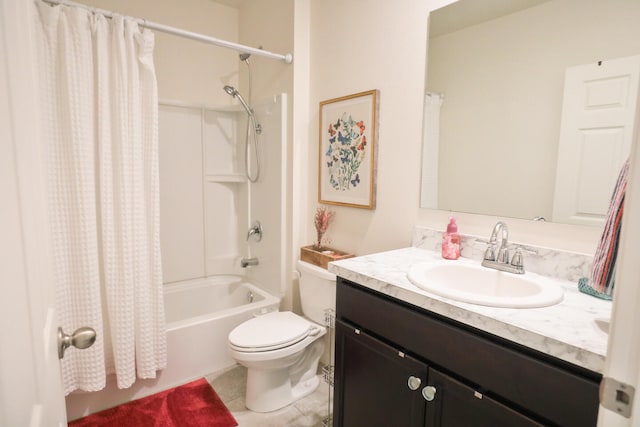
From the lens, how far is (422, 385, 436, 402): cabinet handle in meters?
1.03

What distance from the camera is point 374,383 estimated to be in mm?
1241

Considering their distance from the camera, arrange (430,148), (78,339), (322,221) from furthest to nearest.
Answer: (322,221), (430,148), (78,339)

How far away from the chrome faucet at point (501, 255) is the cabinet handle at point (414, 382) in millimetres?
502

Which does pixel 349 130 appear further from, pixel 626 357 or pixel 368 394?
pixel 626 357

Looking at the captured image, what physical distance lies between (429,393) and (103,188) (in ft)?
5.41

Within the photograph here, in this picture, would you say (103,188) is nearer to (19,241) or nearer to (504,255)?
(19,241)

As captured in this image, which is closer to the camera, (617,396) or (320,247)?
(617,396)

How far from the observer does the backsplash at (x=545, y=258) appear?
3.80 ft

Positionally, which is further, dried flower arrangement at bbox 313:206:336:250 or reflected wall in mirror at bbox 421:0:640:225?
dried flower arrangement at bbox 313:206:336:250

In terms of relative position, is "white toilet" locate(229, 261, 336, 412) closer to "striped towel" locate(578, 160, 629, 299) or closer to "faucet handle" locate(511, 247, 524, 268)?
"faucet handle" locate(511, 247, 524, 268)

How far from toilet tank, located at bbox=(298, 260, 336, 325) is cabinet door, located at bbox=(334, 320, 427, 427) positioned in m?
0.44

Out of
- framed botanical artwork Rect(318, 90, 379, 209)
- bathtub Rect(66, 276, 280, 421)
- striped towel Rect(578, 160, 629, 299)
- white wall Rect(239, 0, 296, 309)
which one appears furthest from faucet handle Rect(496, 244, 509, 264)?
bathtub Rect(66, 276, 280, 421)

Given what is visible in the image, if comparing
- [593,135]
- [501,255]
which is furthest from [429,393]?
[593,135]

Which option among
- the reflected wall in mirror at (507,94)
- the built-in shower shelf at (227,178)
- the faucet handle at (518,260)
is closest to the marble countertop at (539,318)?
the faucet handle at (518,260)
